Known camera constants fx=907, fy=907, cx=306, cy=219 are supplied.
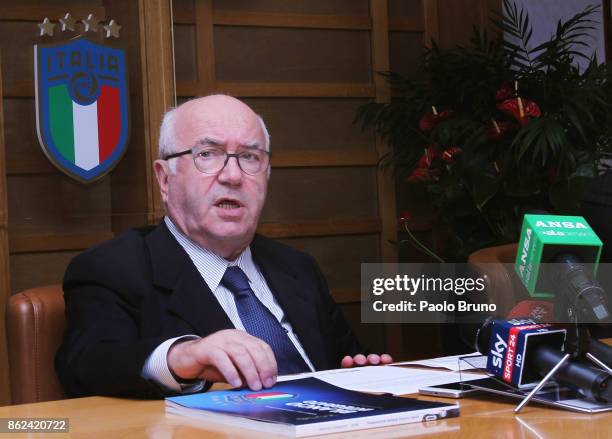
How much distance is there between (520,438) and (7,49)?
249 centimetres

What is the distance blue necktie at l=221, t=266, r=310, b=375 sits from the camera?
1961 millimetres

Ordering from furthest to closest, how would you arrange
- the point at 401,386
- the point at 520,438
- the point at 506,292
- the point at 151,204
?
the point at 151,204 < the point at 506,292 < the point at 401,386 < the point at 520,438

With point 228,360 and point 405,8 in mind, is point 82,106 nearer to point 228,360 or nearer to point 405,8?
point 228,360

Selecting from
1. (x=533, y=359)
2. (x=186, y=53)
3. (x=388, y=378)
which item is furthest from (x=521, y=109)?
(x=533, y=359)

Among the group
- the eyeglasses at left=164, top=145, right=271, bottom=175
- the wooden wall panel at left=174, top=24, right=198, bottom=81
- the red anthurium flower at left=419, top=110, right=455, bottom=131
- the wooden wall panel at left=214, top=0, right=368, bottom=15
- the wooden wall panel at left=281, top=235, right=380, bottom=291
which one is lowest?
the wooden wall panel at left=281, top=235, right=380, bottom=291

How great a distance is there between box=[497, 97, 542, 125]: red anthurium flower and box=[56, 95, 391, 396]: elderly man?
1848 millimetres

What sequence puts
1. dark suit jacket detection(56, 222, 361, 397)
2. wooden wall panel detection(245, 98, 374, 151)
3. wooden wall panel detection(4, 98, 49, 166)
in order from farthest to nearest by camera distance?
wooden wall panel detection(245, 98, 374, 151) → wooden wall panel detection(4, 98, 49, 166) → dark suit jacket detection(56, 222, 361, 397)

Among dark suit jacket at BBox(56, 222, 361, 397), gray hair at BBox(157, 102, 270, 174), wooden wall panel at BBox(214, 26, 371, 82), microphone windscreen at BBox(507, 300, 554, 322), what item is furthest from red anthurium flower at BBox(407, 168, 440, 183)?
microphone windscreen at BBox(507, 300, 554, 322)

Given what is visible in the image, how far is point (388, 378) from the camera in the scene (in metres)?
1.47

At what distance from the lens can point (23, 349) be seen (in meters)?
1.70

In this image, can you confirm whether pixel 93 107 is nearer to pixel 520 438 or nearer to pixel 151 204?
pixel 151 204

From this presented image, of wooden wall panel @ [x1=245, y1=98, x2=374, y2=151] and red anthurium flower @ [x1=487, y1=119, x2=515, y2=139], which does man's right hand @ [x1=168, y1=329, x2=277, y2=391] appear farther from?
wooden wall panel @ [x1=245, y1=98, x2=374, y2=151]

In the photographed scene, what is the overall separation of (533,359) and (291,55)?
3393mm

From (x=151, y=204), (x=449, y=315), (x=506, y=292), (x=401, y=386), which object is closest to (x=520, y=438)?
(x=401, y=386)
